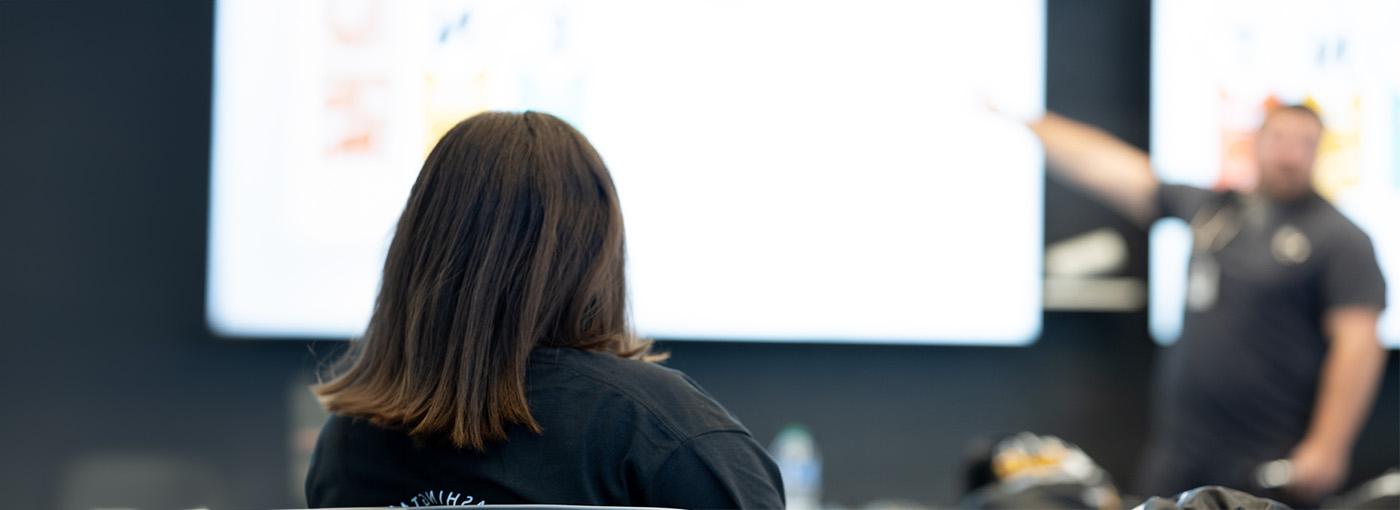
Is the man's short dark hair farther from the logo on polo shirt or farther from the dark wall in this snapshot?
the logo on polo shirt

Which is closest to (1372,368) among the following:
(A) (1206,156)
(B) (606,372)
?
(A) (1206,156)

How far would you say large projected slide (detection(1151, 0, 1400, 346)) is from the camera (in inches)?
138

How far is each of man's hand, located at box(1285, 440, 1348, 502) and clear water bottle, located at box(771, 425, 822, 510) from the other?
126 cm

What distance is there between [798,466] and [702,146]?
939mm

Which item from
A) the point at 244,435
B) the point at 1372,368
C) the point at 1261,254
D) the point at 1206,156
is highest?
the point at 1206,156

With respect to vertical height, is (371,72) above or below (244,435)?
above

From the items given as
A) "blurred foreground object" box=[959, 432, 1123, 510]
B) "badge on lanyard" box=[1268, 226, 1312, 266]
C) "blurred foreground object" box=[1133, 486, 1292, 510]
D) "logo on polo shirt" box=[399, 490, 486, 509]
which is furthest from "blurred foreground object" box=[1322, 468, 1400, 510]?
"logo on polo shirt" box=[399, 490, 486, 509]

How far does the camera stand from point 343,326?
10.5 ft

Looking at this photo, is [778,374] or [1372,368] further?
[778,374]

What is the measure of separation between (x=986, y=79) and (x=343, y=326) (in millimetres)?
1917

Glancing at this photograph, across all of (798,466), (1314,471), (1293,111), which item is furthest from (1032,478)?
(1293,111)

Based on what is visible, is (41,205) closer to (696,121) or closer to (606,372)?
(696,121)

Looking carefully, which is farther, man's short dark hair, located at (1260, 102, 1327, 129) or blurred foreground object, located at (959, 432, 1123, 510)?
man's short dark hair, located at (1260, 102, 1327, 129)

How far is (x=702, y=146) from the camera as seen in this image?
10.9ft
